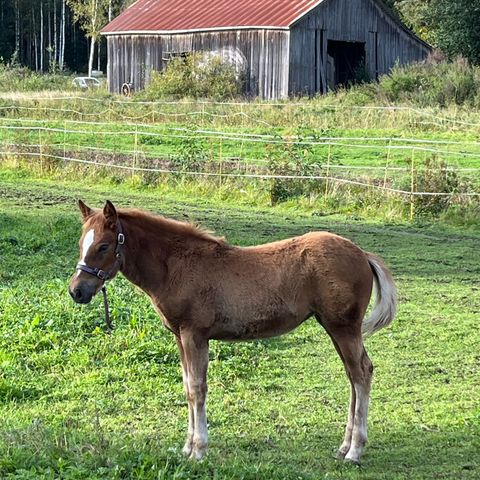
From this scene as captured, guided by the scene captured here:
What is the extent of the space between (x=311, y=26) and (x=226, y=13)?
401 centimetres

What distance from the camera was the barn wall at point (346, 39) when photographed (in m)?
35.2

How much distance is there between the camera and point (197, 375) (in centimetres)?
616

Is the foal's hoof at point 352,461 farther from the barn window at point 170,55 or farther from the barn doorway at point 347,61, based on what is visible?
the barn window at point 170,55

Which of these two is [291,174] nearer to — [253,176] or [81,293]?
[253,176]

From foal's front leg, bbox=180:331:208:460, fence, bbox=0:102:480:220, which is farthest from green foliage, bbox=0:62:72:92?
foal's front leg, bbox=180:331:208:460

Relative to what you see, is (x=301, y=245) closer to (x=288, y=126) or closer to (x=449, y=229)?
(x=449, y=229)

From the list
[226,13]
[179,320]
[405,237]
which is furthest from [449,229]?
[226,13]

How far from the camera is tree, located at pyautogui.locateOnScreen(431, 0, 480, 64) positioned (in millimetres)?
35688

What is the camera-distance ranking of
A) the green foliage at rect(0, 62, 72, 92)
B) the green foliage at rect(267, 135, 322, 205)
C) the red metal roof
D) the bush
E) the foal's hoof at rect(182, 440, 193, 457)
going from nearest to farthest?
the foal's hoof at rect(182, 440, 193, 457) < the green foliage at rect(267, 135, 322, 205) < the red metal roof < the bush < the green foliage at rect(0, 62, 72, 92)

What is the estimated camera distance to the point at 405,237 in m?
14.8

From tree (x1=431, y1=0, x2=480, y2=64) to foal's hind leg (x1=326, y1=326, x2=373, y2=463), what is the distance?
103 feet

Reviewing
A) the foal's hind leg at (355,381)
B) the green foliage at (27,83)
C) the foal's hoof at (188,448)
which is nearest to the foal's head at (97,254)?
the foal's hoof at (188,448)

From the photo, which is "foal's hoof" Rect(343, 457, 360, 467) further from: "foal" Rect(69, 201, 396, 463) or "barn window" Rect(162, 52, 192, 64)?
"barn window" Rect(162, 52, 192, 64)

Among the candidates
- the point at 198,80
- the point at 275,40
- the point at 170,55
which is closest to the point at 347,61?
the point at 275,40
